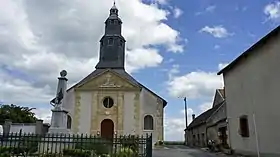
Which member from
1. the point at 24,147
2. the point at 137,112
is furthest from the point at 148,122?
the point at 24,147

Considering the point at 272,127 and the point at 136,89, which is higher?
the point at 136,89

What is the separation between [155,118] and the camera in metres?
30.9

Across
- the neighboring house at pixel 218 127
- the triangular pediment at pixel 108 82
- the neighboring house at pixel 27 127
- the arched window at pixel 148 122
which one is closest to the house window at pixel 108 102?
the triangular pediment at pixel 108 82

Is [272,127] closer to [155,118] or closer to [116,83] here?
[155,118]

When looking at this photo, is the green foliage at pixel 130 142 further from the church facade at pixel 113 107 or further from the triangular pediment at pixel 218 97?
the triangular pediment at pixel 218 97

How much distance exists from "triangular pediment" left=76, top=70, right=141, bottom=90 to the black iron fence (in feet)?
58.7

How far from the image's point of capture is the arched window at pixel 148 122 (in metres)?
31.0

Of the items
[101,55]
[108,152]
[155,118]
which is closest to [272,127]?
[108,152]

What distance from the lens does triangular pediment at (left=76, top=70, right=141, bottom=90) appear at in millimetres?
31734

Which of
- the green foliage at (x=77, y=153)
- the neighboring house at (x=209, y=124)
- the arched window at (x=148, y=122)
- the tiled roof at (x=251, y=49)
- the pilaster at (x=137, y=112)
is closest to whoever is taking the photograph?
the green foliage at (x=77, y=153)

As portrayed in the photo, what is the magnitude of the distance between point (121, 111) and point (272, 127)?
62.0 feet

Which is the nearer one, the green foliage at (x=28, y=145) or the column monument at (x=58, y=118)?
the green foliage at (x=28, y=145)

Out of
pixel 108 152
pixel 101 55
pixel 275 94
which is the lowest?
pixel 108 152

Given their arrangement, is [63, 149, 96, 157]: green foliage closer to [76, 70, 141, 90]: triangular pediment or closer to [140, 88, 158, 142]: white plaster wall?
[140, 88, 158, 142]: white plaster wall
